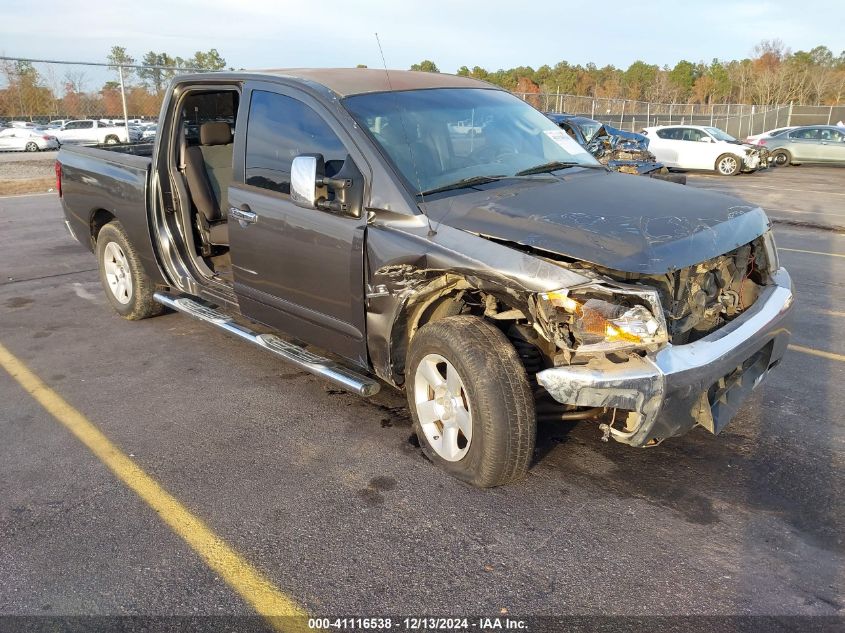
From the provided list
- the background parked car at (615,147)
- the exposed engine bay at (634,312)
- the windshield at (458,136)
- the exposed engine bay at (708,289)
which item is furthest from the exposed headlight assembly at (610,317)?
the background parked car at (615,147)

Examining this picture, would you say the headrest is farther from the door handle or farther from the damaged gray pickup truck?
the door handle

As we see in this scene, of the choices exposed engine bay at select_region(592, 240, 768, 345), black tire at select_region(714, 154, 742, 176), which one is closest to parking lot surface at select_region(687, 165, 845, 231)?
black tire at select_region(714, 154, 742, 176)

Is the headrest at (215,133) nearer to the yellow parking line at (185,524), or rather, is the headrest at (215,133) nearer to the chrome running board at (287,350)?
the chrome running board at (287,350)

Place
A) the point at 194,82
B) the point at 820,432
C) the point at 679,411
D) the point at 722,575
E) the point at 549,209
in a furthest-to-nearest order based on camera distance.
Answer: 1. the point at 194,82
2. the point at 820,432
3. the point at 549,209
4. the point at 679,411
5. the point at 722,575

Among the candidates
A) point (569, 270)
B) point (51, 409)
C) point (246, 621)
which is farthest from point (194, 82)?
point (246, 621)

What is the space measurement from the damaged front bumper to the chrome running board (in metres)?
1.17

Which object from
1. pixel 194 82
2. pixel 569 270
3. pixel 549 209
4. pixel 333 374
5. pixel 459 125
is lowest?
pixel 333 374

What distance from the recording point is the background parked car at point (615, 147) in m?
15.4

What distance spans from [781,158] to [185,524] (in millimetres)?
26799

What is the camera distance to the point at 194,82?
16.0ft

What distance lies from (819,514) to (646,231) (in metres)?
1.51

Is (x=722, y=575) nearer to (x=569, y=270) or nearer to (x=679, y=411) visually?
(x=679, y=411)

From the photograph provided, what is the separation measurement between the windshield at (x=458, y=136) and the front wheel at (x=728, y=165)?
19216 millimetres

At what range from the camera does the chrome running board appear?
12.1 feet
